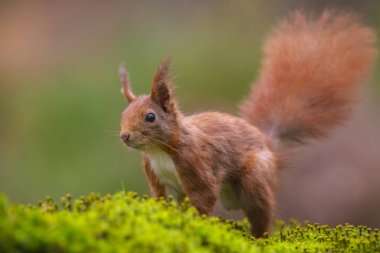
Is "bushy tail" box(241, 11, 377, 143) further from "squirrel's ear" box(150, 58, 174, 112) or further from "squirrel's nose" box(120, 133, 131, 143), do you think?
"squirrel's nose" box(120, 133, 131, 143)

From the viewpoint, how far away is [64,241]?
7.71ft

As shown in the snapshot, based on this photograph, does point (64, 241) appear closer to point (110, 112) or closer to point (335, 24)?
point (335, 24)

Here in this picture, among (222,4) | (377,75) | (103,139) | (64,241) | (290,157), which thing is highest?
(222,4)

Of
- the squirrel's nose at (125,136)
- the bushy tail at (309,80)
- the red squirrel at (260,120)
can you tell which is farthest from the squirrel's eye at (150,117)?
the bushy tail at (309,80)

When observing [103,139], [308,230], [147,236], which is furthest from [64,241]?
[103,139]

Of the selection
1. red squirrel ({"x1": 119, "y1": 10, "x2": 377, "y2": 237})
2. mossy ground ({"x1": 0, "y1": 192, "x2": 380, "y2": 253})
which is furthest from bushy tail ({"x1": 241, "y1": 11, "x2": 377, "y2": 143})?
mossy ground ({"x1": 0, "y1": 192, "x2": 380, "y2": 253})

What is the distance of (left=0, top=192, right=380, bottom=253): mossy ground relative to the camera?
2.36 meters

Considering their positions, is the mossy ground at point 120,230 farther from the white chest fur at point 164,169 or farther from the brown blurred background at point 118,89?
the brown blurred background at point 118,89

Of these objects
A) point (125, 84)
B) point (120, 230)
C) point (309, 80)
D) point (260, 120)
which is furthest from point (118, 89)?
point (120, 230)

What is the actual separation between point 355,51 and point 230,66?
552cm

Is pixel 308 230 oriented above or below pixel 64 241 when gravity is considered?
above

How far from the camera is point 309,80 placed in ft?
16.0

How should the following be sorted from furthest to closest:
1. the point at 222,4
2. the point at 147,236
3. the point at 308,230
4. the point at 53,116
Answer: the point at 222,4
the point at 53,116
the point at 308,230
the point at 147,236

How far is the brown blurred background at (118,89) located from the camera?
8.21 m
